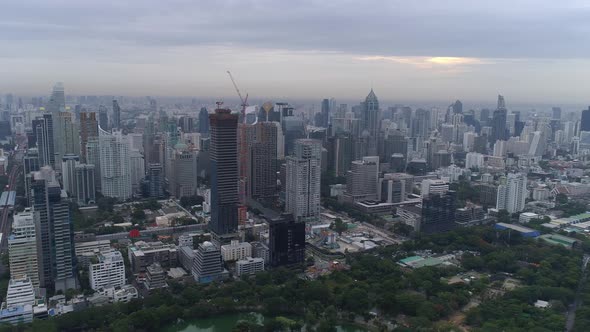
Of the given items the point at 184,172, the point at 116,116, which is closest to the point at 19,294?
the point at 184,172

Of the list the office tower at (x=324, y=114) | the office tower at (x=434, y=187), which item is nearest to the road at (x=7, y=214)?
the office tower at (x=434, y=187)

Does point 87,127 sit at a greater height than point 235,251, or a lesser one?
greater

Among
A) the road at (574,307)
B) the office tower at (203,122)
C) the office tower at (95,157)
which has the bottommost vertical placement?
the road at (574,307)

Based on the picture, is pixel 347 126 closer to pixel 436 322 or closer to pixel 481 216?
pixel 481 216

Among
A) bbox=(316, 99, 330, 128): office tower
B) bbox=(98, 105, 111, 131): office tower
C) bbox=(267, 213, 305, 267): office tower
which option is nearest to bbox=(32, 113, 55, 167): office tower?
bbox=(98, 105, 111, 131): office tower

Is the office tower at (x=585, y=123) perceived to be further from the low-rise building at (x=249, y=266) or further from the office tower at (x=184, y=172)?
the low-rise building at (x=249, y=266)

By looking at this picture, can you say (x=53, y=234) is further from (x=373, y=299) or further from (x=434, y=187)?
(x=434, y=187)
